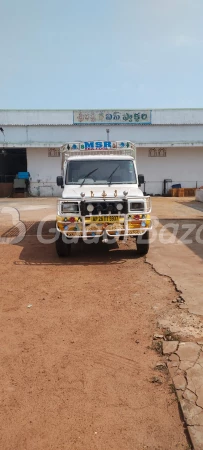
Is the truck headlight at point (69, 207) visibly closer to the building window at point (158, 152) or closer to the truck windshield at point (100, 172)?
the truck windshield at point (100, 172)

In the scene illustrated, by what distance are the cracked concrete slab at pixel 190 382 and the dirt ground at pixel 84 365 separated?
0.23 feet

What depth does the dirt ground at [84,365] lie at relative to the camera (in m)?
2.37

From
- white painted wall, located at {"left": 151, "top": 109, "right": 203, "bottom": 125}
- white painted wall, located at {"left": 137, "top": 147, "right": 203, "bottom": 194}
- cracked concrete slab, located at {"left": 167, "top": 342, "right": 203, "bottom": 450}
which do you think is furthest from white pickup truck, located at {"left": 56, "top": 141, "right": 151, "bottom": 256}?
white painted wall, located at {"left": 151, "top": 109, "right": 203, "bottom": 125}

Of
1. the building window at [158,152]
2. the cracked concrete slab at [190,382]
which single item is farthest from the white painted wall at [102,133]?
the cracked concrete slab at [190,382]

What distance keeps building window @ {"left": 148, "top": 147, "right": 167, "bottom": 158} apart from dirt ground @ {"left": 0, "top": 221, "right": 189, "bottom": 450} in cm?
1978

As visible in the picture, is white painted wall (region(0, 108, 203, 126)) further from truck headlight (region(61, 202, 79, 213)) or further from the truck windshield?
truck headlight (region(61, 202, 79, 213))

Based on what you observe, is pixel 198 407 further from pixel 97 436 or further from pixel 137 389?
pixel 97 436

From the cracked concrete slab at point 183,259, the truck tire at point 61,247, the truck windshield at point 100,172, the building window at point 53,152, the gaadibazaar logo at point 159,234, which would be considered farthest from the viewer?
the building window at point 53,152

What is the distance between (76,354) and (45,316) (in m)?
0.97

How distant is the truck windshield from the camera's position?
7551 millimetres

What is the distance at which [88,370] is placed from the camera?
3062 millimetres

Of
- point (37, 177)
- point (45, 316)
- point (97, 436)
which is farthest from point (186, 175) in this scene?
point (97, 436)

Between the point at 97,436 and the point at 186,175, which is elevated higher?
the point at 186,175

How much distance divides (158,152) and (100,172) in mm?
17805
